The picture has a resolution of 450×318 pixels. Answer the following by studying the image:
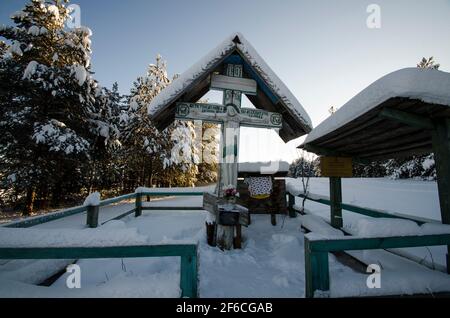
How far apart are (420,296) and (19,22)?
17.8 meters

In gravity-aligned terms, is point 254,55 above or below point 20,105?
below

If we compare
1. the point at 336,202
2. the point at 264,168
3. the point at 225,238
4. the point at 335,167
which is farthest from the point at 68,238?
the point at 336,202

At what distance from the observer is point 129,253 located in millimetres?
1750

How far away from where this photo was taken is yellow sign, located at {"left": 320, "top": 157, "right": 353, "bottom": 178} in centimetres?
516

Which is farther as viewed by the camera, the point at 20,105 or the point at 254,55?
the point at 20,105

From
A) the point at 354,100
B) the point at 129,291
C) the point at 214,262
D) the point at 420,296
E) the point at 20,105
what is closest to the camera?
the point at 129,291

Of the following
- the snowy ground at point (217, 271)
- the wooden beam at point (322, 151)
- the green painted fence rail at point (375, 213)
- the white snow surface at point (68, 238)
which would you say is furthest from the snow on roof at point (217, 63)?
the white snow surface at point (68, 238)

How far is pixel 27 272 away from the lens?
2.52 metres

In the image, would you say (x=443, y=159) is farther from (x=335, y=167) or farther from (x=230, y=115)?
(x=230, y=115)

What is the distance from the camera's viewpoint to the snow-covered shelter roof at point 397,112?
2.34 meters

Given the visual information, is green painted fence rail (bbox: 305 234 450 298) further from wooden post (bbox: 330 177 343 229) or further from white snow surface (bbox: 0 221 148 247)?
wooden post (bbox: 330 177 343 229)

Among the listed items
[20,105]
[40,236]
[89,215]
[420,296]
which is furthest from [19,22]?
[420,296]
